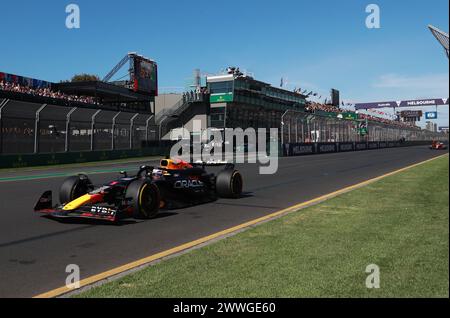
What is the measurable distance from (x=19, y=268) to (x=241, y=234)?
2801 millimetres

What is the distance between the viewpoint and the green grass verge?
363 cm

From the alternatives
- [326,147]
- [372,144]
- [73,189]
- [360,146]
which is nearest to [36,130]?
[73,189]

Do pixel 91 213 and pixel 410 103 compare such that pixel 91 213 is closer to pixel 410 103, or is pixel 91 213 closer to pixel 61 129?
pixel 61 129

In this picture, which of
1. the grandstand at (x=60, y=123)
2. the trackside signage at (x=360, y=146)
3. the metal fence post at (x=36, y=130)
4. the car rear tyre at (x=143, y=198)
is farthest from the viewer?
the trackside signage at (x=360, y=146)

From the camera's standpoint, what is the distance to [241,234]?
620cm

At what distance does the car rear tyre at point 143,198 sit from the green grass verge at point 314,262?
6.80 feet

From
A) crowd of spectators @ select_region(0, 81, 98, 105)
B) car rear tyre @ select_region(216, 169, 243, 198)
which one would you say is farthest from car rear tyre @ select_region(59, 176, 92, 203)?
crowd of spectators @ select_region(0, 81, 98, 105)

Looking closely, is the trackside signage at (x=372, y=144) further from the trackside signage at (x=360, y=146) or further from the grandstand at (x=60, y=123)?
the grandstand at (x=60, y=123)

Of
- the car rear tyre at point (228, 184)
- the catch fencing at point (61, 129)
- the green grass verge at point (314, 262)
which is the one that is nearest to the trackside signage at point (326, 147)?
the catch fencing at point (61, 129)

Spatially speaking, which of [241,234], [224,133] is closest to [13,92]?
[224,133]

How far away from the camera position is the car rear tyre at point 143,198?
7457 mm

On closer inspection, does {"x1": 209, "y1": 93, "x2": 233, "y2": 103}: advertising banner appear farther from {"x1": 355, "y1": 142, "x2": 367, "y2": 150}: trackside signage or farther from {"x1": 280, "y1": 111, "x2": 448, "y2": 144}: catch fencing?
{"x1": 355, "y1": 142, "x2": 367, "y2": 150}: trackside signage

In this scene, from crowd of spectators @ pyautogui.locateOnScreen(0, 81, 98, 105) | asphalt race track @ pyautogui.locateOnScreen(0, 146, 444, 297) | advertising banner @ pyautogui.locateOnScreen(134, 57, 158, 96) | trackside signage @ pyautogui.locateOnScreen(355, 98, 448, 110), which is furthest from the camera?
trackside signage @ pyautogui.locateOnScreen(355, 98, 448, 110)

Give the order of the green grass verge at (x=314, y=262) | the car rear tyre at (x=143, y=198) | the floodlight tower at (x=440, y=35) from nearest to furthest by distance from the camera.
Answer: the floodlight tower at (x=440, y=35), the green grass verge at (x=314, y=262), the car rear tyre at (x=143, y=198)
